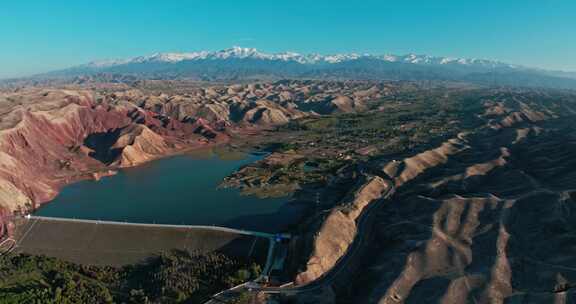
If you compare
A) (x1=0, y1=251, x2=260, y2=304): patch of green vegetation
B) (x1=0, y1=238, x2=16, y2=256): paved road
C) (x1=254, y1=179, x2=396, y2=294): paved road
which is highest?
(x1=254, y1=179, x2=396, y2=294): paved road

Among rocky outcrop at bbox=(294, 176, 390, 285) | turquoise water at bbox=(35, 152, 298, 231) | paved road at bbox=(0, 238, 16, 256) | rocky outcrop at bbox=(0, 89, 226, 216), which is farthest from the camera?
rocky outcrop at bbox=(0, 89, 226, 216)

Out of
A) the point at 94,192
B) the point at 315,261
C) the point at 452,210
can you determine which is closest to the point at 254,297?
the point at 315,261

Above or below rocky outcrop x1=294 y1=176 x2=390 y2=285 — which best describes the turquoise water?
below

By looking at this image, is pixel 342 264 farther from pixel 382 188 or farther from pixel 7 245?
pixel 7 245

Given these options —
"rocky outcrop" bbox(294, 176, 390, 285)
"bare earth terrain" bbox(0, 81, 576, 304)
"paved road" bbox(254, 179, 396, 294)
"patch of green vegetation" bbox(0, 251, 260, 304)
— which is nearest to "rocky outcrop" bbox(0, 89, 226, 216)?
"bare earth terrain" bbox(0, 81, 576, 304)

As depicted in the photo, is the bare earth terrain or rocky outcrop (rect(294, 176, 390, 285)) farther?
rocky outcrop (rect(294, 176, 390, 285))

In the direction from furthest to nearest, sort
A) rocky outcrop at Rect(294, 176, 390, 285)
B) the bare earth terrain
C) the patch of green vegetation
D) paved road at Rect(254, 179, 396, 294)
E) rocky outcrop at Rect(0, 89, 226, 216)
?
rocky outcrop at Rect(0, 89, 226, 216) → rocky outcrop at Rect(294, 176, 390, 285) → paved road at Rect(254, 179, 396, 294) → the bare earth terrain → the patch of green vegetation

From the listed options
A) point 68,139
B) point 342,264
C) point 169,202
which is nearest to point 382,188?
point 342,264

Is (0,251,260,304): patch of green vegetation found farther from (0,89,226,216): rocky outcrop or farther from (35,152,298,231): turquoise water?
(0,89,226,216): rocky outcrop
